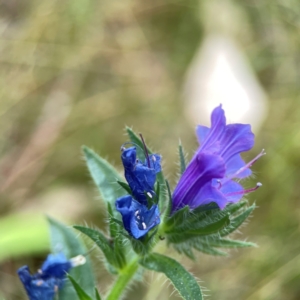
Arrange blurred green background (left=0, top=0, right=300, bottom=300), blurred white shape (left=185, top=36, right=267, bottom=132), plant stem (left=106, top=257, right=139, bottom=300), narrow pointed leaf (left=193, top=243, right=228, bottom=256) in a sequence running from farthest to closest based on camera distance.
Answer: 1. blurred white shape (left=185, top=36, right=267, bottom=132)
2. blurred green background (left=0, top=0, right=300, bottom=300)
3. plant stem (left=106, top=257, right=139, bottom=300)
4. narrow pointed leaf (left=193, top=243, right=228, bottom=256)

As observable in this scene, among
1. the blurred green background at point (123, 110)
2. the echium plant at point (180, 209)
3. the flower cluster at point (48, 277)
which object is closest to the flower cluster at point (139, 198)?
the echium plant at point (180, 209)

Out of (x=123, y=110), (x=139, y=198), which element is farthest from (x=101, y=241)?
(x=123, y=110)

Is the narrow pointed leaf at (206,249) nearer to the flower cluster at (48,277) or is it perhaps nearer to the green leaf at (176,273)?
the green leaf at (176,273)

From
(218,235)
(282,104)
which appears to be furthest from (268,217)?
(218,235)

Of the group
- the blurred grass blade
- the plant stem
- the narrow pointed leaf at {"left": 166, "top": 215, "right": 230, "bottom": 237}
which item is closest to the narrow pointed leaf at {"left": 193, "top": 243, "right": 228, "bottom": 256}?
the narrow pointed leaf at {"left": 166, "top": 215, "right": 230, "bottom": 237}

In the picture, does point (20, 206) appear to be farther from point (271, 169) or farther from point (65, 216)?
point (271, 169)

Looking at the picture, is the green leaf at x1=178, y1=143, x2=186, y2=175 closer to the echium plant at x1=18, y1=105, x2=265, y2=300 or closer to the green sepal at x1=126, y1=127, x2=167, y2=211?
the echium plant at x1=18, y1=105, x2=265, y2=300
